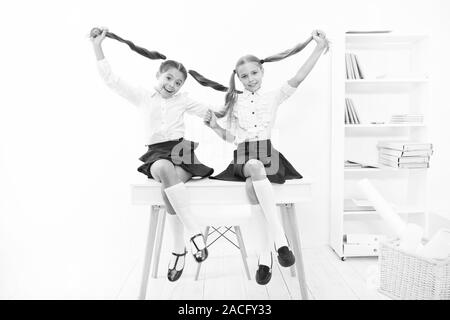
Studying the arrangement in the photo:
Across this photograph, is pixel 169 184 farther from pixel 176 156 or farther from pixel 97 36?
pixel 97 36

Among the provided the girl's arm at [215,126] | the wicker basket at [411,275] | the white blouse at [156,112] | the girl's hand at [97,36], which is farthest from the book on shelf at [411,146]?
the girl's hand at [97,36]

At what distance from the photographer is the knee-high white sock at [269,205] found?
6.17ft

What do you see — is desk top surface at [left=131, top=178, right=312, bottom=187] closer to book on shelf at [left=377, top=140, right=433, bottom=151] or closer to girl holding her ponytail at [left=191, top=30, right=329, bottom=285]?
girl holding her ponytail at [left=191, top=30, right=329, bottom=285]

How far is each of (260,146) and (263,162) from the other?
0.43 feet

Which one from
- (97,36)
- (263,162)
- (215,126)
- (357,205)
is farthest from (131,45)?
(357,205)

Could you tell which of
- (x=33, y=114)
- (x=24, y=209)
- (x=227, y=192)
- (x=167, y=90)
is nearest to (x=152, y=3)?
(x=167, y=90)

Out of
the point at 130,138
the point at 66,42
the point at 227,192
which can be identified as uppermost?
the point at 66,42

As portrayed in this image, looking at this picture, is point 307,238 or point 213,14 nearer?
point 213,14

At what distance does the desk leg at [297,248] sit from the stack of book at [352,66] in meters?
1.09

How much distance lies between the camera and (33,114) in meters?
2.78

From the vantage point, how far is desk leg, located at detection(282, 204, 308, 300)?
196cm

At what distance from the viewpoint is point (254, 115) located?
2.19 metres

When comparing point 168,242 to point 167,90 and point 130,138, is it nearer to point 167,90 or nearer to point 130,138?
point 130,138

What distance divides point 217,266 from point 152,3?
1.84m
